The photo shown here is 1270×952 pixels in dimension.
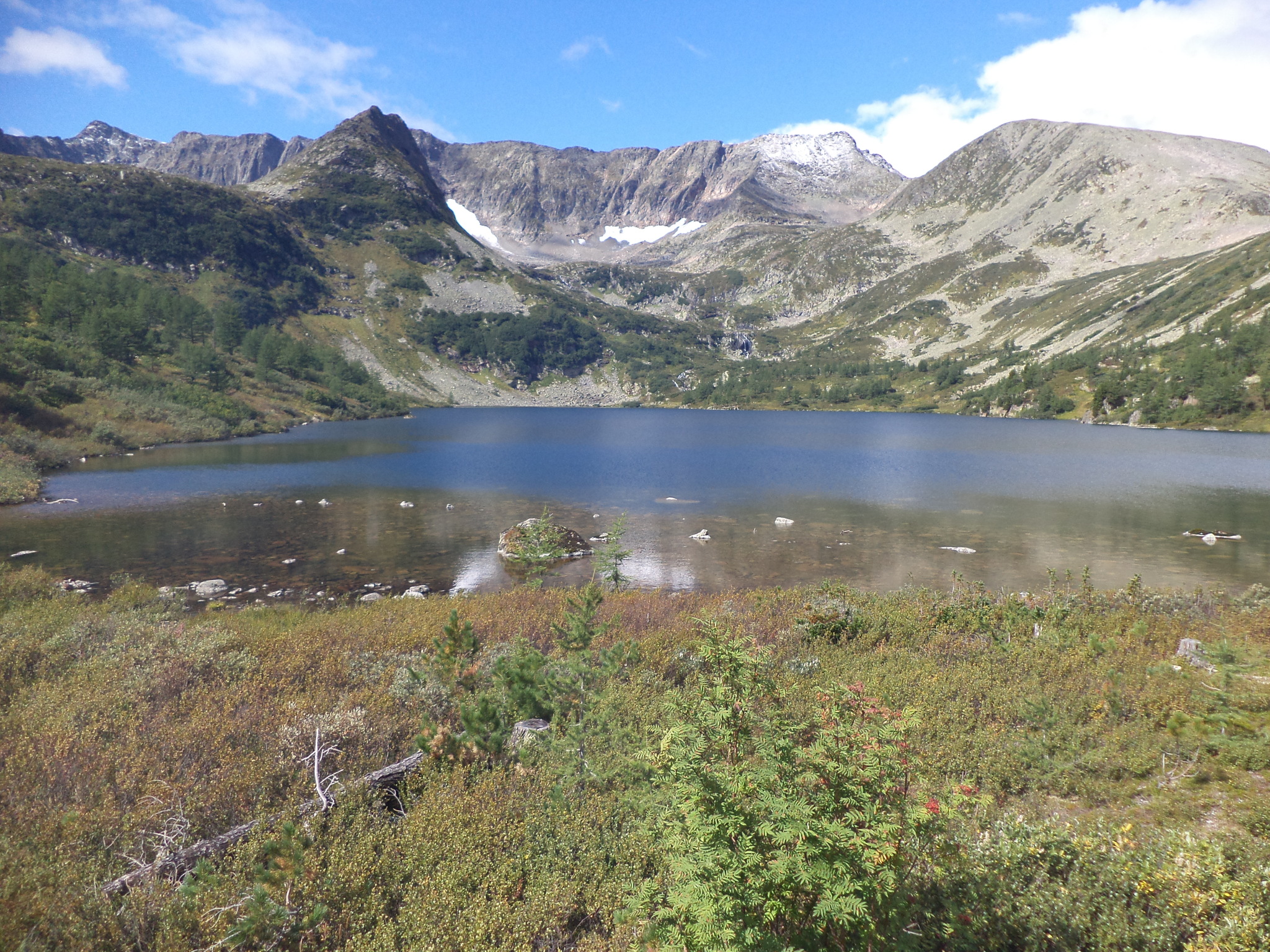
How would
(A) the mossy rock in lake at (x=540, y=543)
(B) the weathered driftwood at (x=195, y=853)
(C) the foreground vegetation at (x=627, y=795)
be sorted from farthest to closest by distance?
1. (A) the mossy rock in lake at (x=540, y=543)
2. (B) the weathered driftwood at (x=195, y=853)
3. (C) the foreground vegetation at (x=627, y=795)

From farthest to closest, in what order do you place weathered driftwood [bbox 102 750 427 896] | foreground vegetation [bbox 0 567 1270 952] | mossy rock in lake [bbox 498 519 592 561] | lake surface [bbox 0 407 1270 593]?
lake surface [bbox 0 407 1270 593], mossy rock in lake [bbox 498 519 592 561], weathered driftwood [bbox 102 750 427 896], foreground vegetation [bbox 0 567 1270 952]

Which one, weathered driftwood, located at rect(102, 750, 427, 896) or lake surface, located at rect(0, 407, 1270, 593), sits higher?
weathered driftwood, located at rect(102, 750, 427, 896)

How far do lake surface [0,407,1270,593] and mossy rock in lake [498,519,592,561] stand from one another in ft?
3.89

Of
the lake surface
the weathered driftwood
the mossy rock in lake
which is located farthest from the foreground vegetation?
the lake surface

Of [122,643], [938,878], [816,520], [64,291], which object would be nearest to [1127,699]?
[938,878]

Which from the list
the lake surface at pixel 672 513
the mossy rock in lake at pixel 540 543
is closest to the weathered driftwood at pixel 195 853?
the mossy rock in lake at pixel 540 543

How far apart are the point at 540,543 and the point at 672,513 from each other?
61.4 ft

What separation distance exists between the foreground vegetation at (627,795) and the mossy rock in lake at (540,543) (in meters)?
11.0

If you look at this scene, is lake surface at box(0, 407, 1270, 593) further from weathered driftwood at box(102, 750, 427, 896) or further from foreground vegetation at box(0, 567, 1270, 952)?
weathered driftwood at box(102, 750, 427, 896)

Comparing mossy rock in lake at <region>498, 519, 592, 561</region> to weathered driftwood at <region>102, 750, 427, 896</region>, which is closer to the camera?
weathered driftwood at <region>102, 750, 427, 896</region>

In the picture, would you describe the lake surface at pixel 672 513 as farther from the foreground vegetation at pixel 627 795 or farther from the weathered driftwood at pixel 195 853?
the weathered driftwood at pixel 195 853

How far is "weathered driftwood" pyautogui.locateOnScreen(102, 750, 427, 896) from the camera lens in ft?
18.2

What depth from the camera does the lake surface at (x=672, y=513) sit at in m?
27.8

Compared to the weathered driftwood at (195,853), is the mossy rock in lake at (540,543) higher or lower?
lower
